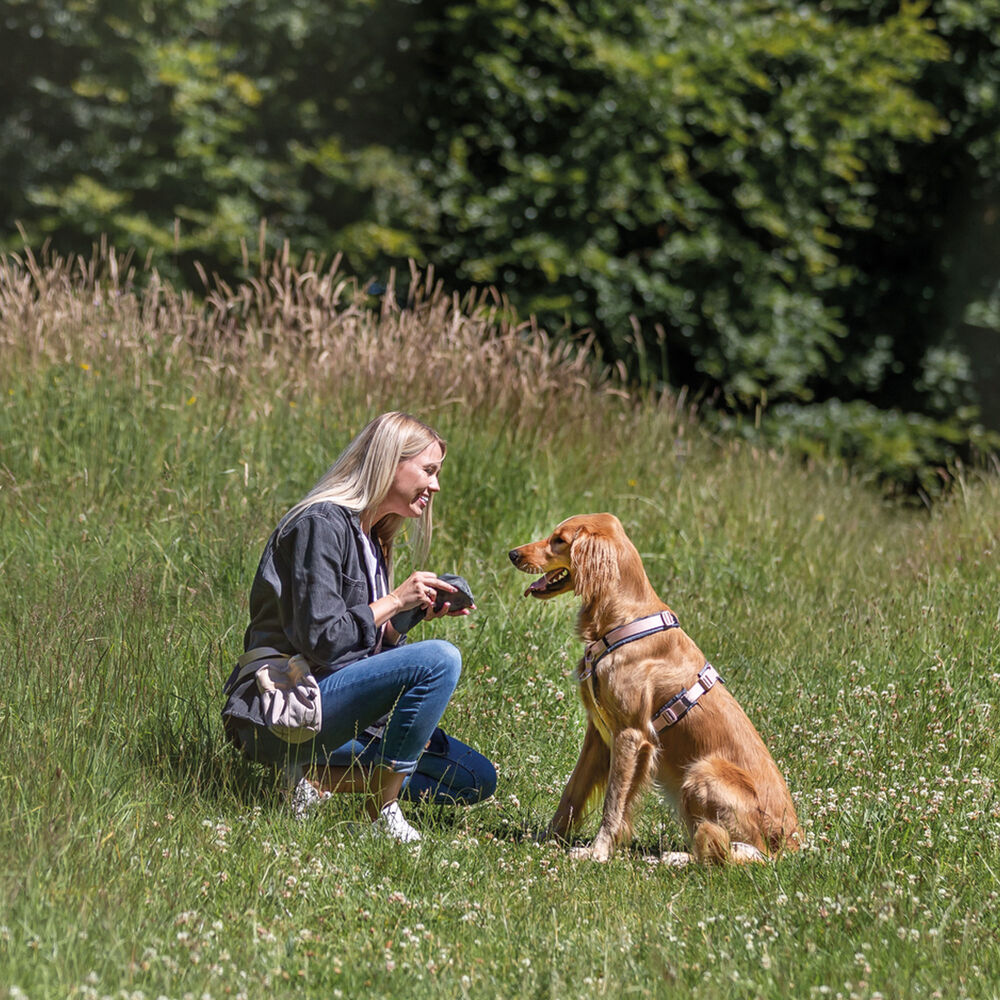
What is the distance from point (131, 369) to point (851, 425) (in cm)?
780

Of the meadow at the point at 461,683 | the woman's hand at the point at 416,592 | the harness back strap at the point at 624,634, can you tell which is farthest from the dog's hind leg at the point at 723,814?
the woman's hand at the point at 416,592

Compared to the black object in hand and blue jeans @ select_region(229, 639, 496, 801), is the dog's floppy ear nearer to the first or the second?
the black object in hand

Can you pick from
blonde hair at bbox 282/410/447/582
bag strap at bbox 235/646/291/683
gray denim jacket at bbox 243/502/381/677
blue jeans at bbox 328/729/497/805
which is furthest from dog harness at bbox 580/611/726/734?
bag strap at bbox 235/646/291/683

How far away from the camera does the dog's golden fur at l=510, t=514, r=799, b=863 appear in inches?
157

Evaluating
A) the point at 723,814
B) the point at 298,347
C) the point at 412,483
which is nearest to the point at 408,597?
the point at 412,483

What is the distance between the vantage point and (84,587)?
17.3ft

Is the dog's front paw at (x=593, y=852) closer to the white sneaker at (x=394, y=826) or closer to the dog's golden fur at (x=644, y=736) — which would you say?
the dog's golden fur at (x=644, y=736)

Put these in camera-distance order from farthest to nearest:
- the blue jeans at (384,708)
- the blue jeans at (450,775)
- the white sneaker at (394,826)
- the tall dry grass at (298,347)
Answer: the tall dry grass at (298,347)
the blue jeans at (450,775)
the blue jeans at (384,708)
the white sneaker at (394,826)

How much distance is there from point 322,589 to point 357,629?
0.66ft

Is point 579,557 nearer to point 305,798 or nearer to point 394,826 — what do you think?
point 394,826

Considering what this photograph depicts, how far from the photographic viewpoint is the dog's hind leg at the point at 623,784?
414 cm

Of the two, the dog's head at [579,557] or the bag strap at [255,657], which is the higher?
the dog's head at [579,557]

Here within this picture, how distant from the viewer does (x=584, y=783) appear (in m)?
4.39

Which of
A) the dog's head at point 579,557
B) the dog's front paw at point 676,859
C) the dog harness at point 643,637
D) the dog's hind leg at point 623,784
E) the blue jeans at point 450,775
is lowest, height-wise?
the blue jeans at point 450,775
